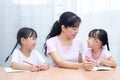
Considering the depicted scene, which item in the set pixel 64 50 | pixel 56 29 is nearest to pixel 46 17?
pixel 56 29

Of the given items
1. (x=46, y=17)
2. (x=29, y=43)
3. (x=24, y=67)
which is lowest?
(x=24, y=67)

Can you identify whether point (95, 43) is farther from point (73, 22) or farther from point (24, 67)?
point (24, 67)

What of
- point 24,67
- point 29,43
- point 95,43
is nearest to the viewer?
point 24,67

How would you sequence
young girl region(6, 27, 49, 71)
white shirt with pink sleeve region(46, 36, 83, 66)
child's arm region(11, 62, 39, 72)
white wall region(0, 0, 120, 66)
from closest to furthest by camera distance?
child's arm region(11, 62, 39, 72) < young girl region(6, 27, 49, 71) < white shirt with pink sleeve region(46, 36, 83, 66) < white wall region(0, 0, 120, 66)

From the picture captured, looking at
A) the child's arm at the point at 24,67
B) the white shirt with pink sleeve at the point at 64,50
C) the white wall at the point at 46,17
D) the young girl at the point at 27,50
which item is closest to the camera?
the child's arm at the point at 24,67

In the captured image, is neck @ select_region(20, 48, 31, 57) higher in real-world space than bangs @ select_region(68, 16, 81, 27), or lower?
lower

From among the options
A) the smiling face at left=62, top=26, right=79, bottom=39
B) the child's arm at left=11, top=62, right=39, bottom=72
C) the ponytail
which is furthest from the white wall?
the child's arm at left=11, top=62, right=39, bottom=72

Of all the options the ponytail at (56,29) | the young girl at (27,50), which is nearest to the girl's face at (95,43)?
the ponytail at (56,29)

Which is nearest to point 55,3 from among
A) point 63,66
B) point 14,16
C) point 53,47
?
point 14,16

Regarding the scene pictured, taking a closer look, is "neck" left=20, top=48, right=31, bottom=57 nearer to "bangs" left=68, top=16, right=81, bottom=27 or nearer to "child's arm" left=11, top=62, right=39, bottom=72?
"child's arm" left=11, top=62, right=39, bottom=72

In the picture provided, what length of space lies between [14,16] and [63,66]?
102 centimetres

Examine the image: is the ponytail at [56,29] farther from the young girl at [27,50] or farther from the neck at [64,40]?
the young girl at [27,50]

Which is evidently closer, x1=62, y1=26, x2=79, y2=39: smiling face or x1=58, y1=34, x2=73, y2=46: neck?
x1=62, y1=26, x2=79, y2=39: smiling face

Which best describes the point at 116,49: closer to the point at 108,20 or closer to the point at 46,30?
the point at 108,20
